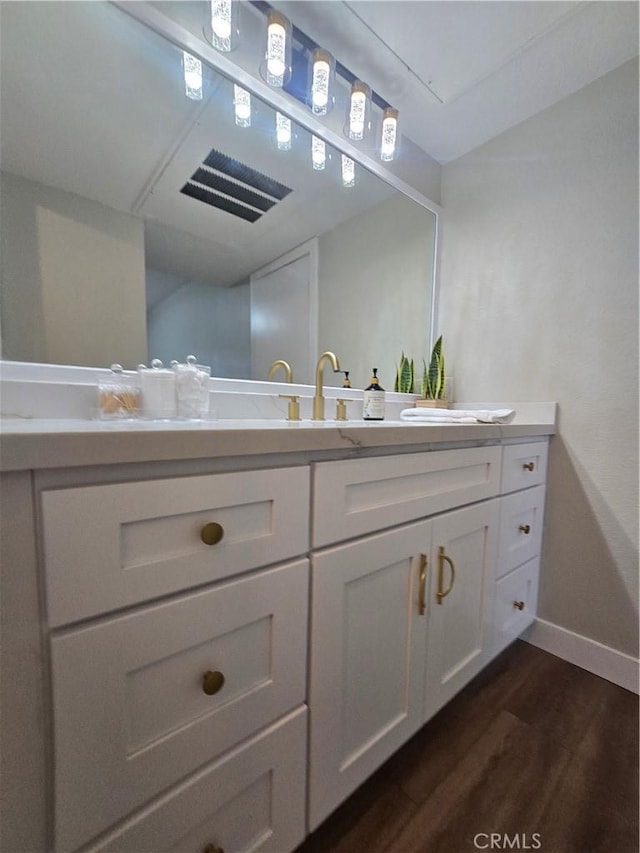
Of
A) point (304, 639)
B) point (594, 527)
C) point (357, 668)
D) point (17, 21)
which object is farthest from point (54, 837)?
point (594, 527)

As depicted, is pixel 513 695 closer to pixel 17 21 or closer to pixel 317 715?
pixel 317 715

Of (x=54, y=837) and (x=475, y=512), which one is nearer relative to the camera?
(x=54, y=837)

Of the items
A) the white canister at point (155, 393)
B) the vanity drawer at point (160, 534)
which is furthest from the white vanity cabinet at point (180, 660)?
the white canister at point (155, 393)

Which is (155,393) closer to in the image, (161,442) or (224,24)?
(161,442)

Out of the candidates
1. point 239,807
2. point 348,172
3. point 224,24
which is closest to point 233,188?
point 224,24

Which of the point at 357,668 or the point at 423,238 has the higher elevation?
the point at 423,238

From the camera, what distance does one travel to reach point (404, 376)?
1.56m

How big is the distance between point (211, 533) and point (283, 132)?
127cm

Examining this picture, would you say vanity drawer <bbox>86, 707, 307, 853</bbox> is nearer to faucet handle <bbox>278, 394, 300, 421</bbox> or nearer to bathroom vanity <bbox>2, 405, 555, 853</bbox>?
bathroom vanity <bbox>2, 405, 555, 853</bbox>

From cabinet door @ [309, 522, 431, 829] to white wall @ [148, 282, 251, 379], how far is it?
0.69 m

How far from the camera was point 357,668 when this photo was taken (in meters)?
0.65

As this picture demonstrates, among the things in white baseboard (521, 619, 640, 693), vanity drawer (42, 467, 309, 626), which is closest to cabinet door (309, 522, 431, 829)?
vanity drawer (42, 467, 309, 626)

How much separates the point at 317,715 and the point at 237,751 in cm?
15

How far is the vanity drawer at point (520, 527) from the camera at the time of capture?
106 cm
